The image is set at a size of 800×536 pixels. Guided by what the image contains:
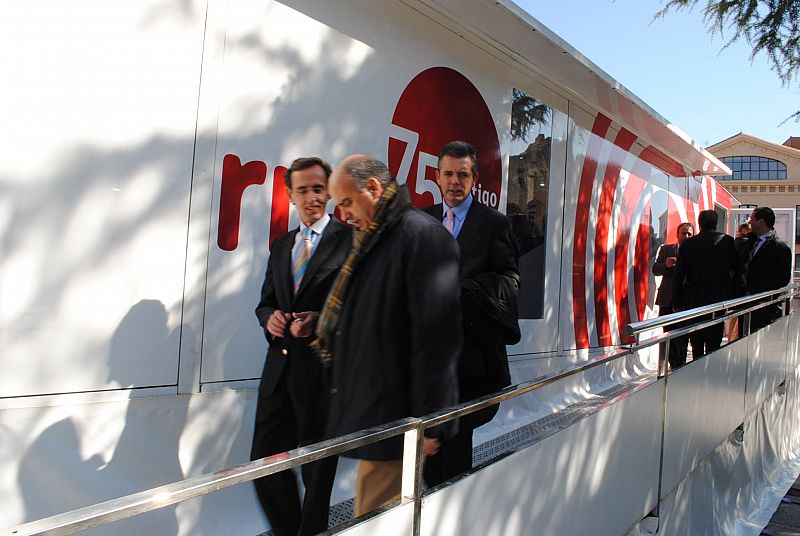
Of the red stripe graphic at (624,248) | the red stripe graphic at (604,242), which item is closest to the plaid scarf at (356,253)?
the red stripe graphic at (604,242)

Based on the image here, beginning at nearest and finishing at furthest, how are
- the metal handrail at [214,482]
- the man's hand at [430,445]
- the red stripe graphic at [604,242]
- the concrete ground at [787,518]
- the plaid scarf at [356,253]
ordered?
the metal handrail at [214,482]
the man's hand at [430,445]
the plaid scarf at [356,253]
the concrete ground at [787,518]
the red stripe graphic at [604,242]

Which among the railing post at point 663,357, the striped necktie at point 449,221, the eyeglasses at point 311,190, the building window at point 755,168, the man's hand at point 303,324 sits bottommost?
the railing post at point 663,357

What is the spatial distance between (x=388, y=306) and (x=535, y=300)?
3201 mm

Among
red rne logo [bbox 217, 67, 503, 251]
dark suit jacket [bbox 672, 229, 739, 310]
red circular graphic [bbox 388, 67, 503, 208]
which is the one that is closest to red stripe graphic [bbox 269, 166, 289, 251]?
red rne logo [bbox 217, 67, 503, 251]

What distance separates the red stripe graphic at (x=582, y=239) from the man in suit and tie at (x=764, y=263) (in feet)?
5.86

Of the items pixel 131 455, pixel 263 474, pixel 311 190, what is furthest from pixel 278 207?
pixel 263 474

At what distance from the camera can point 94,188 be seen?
2373mm

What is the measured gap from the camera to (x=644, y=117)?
6344 mm

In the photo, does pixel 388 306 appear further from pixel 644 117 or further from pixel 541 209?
pixel 644 117

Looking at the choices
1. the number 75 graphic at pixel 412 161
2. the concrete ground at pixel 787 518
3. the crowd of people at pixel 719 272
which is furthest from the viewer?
the crowd of people at pixel 719 272

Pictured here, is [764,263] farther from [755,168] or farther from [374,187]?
[755,168]

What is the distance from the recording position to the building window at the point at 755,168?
5081 cm

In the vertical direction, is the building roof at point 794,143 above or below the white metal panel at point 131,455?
above

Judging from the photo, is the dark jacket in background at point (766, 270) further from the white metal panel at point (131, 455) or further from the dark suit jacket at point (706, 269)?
the white metal panel at point (131, 455)
